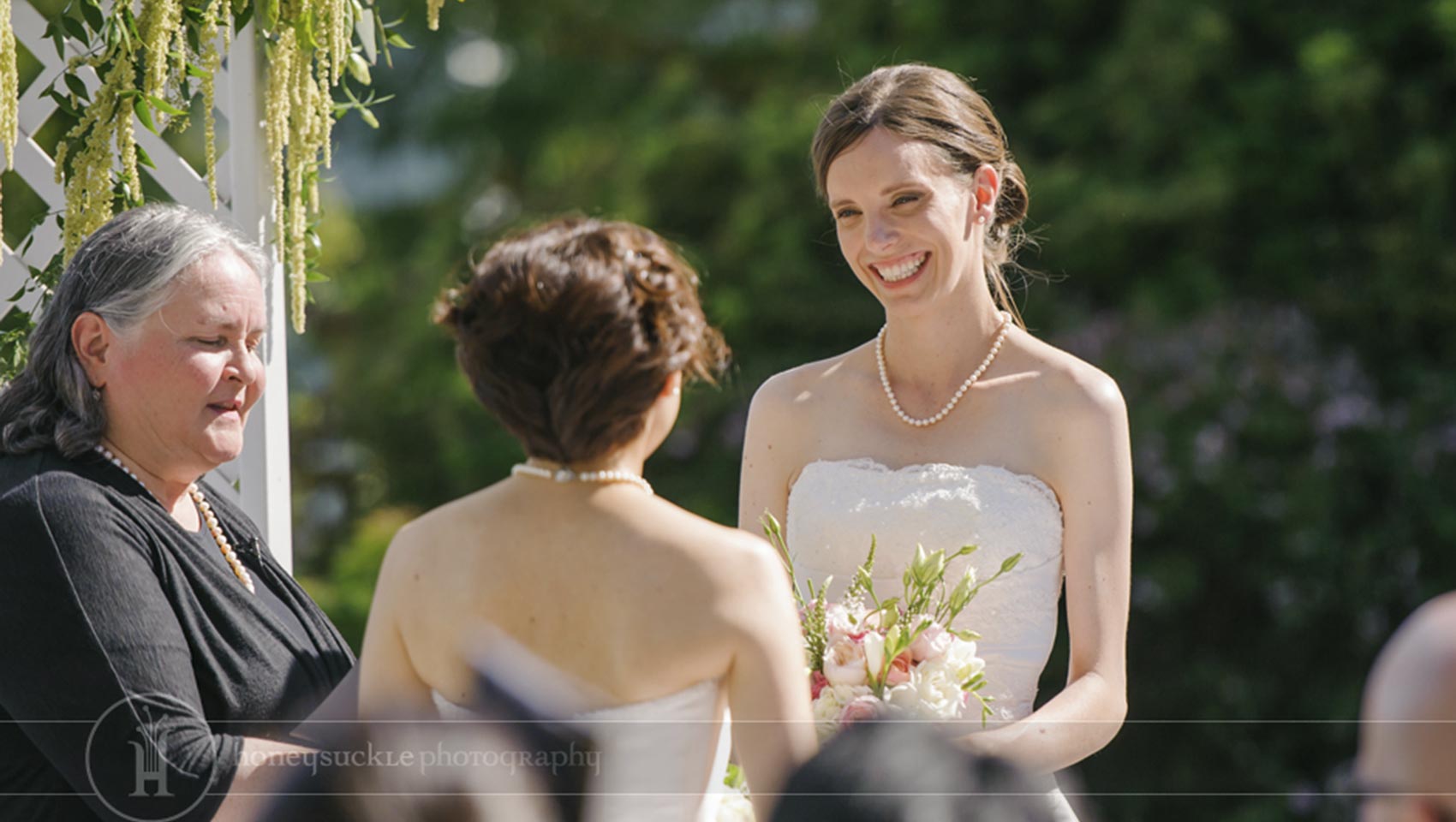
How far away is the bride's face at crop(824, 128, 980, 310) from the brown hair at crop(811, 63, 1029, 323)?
0.03 meters

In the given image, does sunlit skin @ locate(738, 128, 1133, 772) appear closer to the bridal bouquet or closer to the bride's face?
the bride's face

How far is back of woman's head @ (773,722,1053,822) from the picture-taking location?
5.99 feet

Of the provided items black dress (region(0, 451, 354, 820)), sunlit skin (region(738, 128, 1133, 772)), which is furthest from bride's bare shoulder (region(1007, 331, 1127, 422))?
black dress (region(0, 451, 354, 820))

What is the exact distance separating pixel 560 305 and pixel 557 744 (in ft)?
2.03

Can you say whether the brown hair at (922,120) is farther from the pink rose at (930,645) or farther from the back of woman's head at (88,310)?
the back of woman's head at (88,310)

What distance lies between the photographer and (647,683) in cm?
206

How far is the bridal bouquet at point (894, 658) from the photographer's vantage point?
2602 millimetres

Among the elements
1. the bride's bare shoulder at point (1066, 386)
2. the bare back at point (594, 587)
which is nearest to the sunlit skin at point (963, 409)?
the bride's bare shoulder at point (1066, 386)

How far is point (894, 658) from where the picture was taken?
264cm

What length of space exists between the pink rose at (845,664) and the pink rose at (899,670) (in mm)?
45

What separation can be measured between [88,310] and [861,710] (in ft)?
5.23

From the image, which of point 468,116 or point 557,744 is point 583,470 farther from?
point 468,116

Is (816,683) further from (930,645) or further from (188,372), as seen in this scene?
(188,372)

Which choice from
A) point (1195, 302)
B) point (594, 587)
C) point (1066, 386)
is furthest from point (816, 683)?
point (1195, 302)
